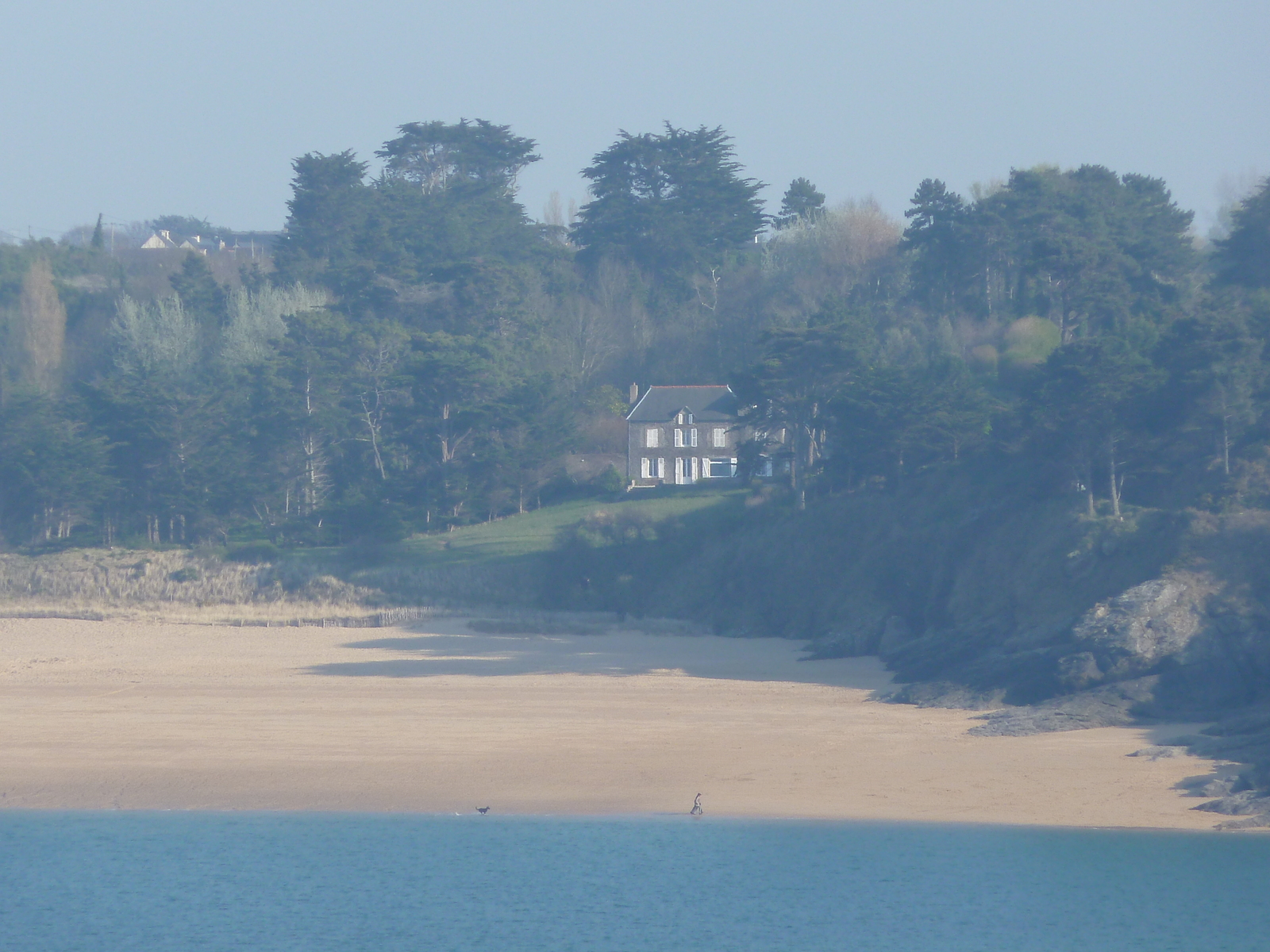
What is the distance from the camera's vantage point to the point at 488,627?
1243 inches

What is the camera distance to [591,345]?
5359 cm

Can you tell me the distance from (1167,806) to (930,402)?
16.4 meters

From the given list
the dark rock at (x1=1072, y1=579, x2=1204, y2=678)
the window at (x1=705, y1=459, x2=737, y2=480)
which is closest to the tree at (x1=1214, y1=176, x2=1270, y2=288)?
the dark rock at (x1=1072, y1=579, x2=1204, y2=678)

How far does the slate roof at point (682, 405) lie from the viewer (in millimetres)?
48000

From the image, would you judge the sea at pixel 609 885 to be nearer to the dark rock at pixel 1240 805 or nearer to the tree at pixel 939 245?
the dark rock at pixel 1240 805

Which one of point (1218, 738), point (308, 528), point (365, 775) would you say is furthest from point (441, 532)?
point (1218, 738)

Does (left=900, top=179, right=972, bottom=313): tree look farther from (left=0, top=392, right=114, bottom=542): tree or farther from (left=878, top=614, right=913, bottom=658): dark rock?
(left=0, top=392, right=114, bottom=542): tree

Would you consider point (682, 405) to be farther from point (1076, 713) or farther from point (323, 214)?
point (1076, 713)

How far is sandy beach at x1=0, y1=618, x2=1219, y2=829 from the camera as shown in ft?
56.7

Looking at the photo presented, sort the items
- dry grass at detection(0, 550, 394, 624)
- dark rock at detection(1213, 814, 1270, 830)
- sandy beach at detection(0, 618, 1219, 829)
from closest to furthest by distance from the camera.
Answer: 1. dark rock at detection(1213, 814, 1270, 830)
2. sandy beach at detection(0, 618, 1219, 829)
3. dry grass at detection(0, 550, 394, 624)

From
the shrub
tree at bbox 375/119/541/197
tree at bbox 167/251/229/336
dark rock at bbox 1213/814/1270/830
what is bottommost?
dark rock at bbox 1213/814/1270/830

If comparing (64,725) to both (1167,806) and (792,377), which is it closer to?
(1167,806)

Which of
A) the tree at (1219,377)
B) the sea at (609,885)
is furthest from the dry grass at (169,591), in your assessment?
the tree at (1219,377)

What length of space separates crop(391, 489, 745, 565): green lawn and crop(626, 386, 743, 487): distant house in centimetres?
457
